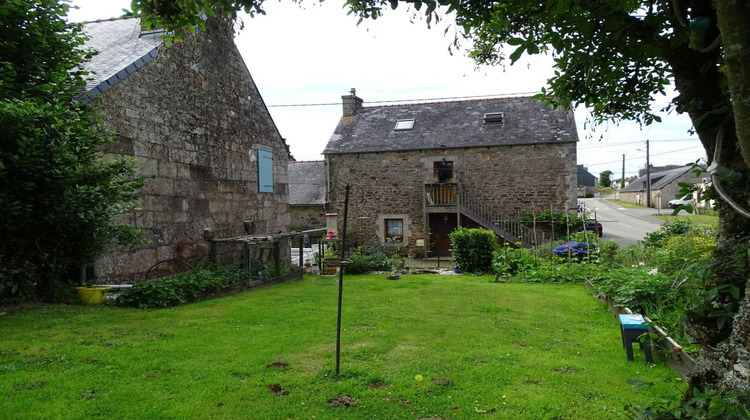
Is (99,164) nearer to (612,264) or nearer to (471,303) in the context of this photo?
(471,303)

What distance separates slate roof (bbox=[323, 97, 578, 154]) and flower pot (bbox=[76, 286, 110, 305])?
15.7 metres

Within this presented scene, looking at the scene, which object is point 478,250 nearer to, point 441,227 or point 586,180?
point 441,227

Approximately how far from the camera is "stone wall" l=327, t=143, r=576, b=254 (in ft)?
64.9

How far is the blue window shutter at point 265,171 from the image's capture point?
1243cm

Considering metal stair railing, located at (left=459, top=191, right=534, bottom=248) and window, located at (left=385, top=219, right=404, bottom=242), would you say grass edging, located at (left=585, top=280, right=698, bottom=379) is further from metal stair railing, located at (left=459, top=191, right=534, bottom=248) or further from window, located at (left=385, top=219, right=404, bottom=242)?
window, located at (left=385, top=219, right=404, bottom=242)

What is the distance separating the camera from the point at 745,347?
213cm

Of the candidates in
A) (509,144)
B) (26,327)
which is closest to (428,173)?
(509,144)

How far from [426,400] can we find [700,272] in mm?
2219

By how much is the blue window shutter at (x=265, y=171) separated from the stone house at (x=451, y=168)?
7.02m

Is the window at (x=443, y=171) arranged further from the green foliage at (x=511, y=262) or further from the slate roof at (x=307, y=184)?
the green foliage at (x=511, y=262)

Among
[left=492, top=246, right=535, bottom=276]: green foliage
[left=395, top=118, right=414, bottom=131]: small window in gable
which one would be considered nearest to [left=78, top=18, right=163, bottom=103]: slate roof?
[left=492, top=246, right=535, bottom=276]: green foliage

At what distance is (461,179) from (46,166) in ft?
56.1

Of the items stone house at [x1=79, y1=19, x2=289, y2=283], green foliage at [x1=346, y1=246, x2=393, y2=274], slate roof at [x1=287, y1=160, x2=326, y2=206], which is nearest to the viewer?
stone house at [x1=79, y1=19, x2=289, y2=283]

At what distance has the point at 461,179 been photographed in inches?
827
